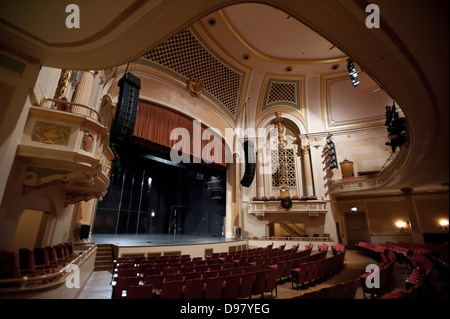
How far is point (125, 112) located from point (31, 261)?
4.27 m

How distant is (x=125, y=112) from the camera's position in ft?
21.2

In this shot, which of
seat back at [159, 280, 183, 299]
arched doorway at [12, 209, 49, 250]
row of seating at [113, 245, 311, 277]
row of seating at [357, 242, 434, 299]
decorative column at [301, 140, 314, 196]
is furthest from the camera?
decorative column at [301, 140, 314, 196]

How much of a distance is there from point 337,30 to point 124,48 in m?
2.56

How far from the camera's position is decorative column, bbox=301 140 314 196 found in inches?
539

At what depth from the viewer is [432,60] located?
1.27 m

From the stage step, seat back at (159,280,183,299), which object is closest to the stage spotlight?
the stage step

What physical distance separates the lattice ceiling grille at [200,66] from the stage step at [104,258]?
8061mm

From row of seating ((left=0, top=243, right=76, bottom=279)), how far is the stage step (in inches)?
49.5

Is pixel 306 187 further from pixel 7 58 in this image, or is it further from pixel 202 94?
pixel 7 58

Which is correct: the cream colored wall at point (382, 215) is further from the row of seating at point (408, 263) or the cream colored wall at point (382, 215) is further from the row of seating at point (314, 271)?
the row of seating at point (314, 271)

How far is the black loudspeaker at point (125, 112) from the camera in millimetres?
6383

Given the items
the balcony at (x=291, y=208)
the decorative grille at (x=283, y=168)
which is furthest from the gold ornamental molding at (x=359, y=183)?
the decorative grille at (x=283, y=168)
